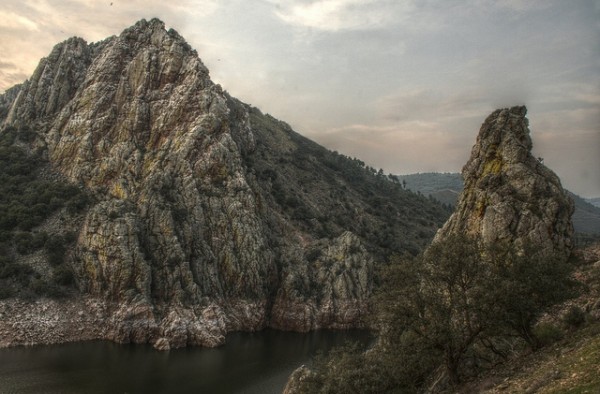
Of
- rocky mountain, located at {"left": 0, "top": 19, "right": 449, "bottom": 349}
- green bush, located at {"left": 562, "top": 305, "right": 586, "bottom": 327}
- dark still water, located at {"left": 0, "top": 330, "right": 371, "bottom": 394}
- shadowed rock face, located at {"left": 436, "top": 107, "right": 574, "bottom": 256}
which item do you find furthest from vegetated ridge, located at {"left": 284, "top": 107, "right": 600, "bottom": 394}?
rocky mountain, located at {"left": 0, "top": 19, "right": 449, "bottom": 349}

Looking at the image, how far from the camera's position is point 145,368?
6144cm

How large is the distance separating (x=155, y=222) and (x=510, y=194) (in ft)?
214

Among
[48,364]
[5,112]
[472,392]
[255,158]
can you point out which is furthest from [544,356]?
[5,112]

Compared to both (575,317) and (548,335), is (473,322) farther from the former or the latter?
(575,317)

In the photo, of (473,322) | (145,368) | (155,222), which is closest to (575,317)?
(473,322)

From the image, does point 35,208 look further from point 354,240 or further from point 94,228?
point 354,240

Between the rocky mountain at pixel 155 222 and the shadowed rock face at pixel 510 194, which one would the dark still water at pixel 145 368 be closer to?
the rocky mountain at pixel 155 222

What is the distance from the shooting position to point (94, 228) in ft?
279

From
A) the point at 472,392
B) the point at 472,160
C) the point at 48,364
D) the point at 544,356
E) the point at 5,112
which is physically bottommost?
the point at 48,364

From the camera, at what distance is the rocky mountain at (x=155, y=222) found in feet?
258

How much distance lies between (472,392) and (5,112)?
146m

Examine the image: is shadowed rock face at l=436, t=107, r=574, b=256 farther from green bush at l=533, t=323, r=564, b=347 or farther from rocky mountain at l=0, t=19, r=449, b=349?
rocky mountain at l=0, t=19, r=449, b=349

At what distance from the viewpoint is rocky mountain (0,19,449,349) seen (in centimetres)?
7856

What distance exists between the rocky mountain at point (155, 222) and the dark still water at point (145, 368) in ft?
17.4
